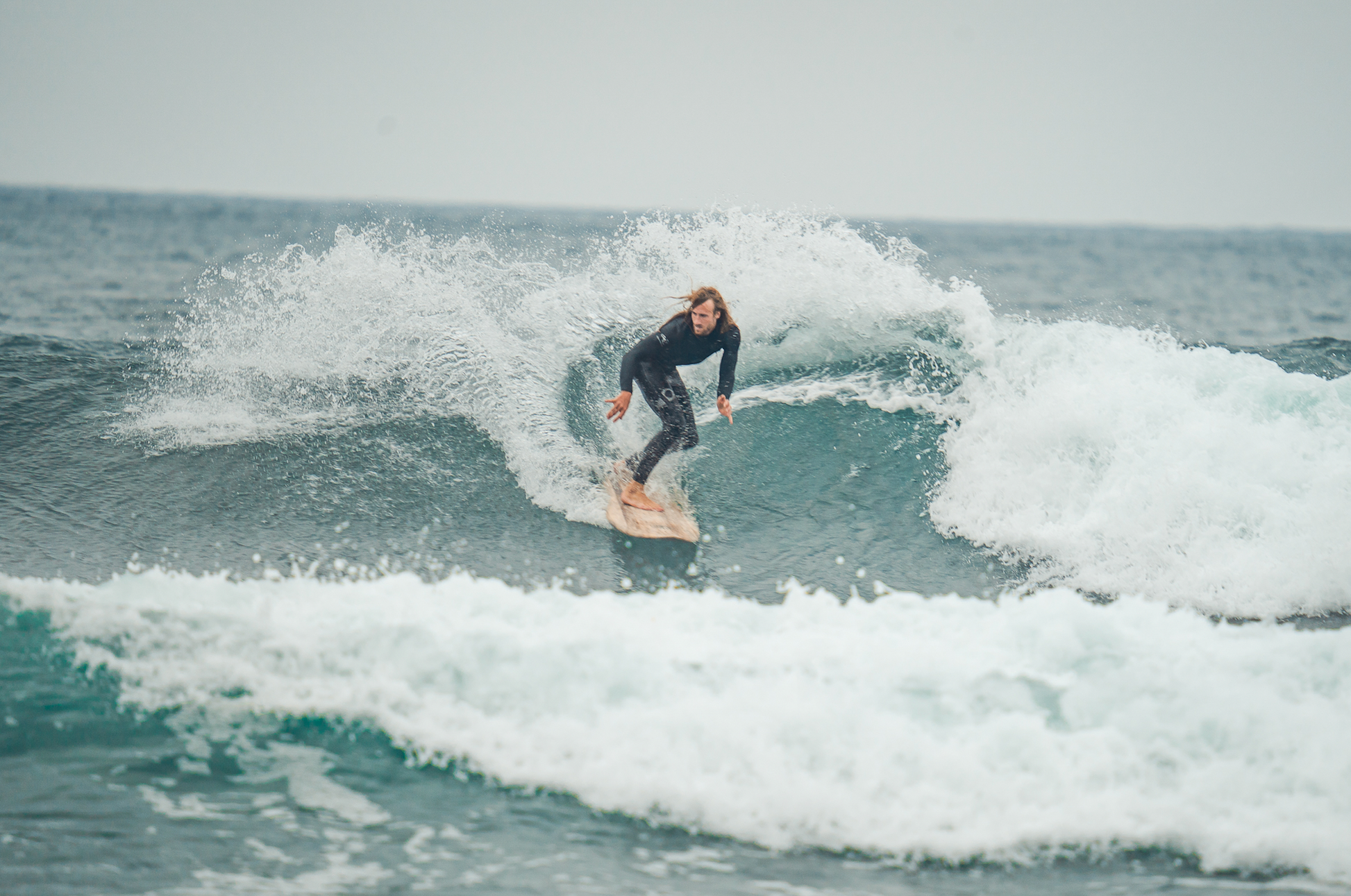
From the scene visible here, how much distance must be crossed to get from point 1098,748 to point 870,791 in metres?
0.95

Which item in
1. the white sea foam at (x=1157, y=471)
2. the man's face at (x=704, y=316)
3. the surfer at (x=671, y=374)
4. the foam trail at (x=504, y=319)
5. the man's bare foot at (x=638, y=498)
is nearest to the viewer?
the white sea foam at (x=1157, y=471)

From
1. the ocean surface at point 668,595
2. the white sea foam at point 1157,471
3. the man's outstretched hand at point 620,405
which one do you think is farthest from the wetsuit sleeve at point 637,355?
the white sea foam at point 1157,471

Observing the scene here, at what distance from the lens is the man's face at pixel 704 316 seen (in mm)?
6180

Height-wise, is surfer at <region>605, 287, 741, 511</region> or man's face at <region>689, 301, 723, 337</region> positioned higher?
man's face at <region>689, 301, 723, 337</region>

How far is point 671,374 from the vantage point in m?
6.52

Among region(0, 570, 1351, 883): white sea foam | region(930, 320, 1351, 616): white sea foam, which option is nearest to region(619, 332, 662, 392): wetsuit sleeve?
region(0, 570, 1351, 883): white sea foam

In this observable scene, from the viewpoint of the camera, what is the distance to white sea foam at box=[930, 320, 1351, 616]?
5.86m

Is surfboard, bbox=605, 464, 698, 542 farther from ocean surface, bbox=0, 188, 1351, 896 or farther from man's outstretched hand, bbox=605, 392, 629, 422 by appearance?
man's outstretched hand, bbox=605, 392, 629, 422

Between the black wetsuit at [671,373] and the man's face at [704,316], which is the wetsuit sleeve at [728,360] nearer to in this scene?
the black wetsuit at [671,373]

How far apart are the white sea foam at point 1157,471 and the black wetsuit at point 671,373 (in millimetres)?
1932

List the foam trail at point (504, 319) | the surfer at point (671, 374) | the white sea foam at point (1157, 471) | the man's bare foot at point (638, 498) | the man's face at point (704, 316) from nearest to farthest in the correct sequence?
the white sea foam at point (1157, 471) → the man's face at point (704, 316) → the surfer at point (671, 374) → the man's bare foot at point (638, 498) → the foam trail at point (504, 319)

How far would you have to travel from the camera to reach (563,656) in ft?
13.3

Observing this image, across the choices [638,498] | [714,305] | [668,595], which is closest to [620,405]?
[638,498]

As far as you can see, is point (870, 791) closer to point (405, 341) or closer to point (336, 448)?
point (336, 448)
